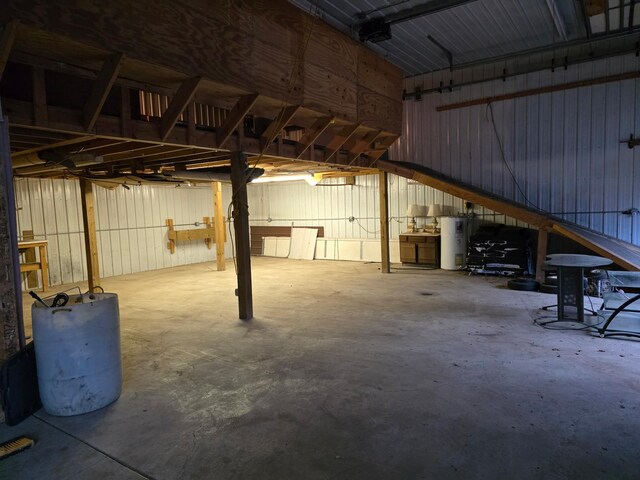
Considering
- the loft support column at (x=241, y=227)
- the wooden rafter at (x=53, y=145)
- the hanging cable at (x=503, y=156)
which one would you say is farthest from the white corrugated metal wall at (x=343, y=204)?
the wooden rafter at (x=53, y=145)

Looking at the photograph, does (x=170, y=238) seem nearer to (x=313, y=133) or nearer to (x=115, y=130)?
(x=313, y=133)

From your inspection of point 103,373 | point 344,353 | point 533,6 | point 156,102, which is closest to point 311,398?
point 344,353

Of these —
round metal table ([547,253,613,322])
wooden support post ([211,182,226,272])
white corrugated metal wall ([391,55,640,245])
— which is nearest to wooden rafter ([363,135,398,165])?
white corrugated metal wall ([391,55,640,245])

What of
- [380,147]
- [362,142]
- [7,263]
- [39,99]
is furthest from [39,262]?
[380,147]

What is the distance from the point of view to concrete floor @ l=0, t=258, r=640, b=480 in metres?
2.29

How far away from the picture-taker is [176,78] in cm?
354

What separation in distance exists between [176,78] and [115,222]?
23.2 ft

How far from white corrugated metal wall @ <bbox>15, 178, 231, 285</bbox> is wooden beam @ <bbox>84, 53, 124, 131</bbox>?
5725 millimetres

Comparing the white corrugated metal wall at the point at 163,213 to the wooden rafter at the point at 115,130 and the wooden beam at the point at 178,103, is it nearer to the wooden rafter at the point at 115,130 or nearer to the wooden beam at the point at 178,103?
the wooden rafter at the point at 115,130

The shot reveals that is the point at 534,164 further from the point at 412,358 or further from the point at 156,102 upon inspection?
the point at 156,102

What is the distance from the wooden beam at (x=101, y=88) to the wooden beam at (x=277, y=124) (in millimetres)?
2007

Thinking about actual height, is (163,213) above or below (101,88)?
below

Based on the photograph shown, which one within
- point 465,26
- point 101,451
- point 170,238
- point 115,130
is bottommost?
point 101,451

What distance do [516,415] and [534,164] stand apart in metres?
6.75
